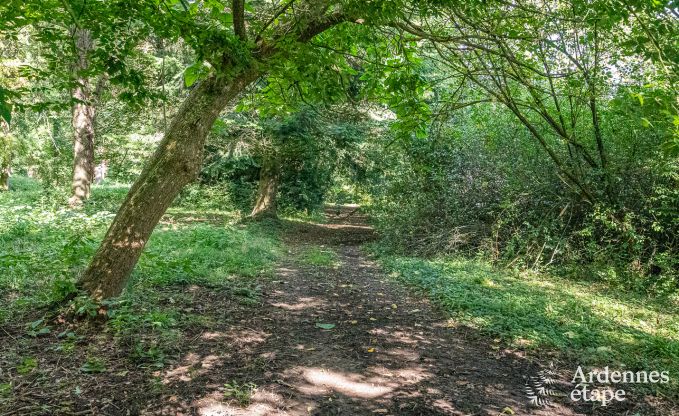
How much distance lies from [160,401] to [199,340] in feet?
3.93

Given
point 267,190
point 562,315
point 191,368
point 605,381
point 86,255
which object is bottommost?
point 191,368

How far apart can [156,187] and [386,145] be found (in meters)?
5.94

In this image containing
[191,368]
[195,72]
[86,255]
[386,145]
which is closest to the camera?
[191,368]

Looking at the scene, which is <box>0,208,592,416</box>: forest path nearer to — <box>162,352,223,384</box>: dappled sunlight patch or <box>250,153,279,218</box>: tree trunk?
<box>162,352,223,384</box>: dappled sunlight patch

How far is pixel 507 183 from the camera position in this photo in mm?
10680

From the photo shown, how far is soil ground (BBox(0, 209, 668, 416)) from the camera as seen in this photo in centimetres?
333

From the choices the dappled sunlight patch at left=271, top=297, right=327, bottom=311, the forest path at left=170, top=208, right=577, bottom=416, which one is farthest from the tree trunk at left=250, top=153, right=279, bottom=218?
the dappled sunlight patch at left=271, top=297, right=327, bottom=311

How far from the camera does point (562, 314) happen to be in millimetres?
5961

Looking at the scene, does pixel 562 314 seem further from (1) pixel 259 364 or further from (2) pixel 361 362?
(1) pixel 259 364

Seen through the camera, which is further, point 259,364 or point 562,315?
point 562,315

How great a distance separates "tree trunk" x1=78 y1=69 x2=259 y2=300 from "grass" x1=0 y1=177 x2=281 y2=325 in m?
0.39

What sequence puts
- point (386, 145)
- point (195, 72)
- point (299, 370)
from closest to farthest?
point (299, 370) → point (195, 72) → point (386, 145)

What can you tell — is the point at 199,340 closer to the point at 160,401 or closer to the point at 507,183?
the point at 160,401

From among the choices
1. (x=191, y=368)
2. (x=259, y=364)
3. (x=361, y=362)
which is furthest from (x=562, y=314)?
(x=191, y=368)
